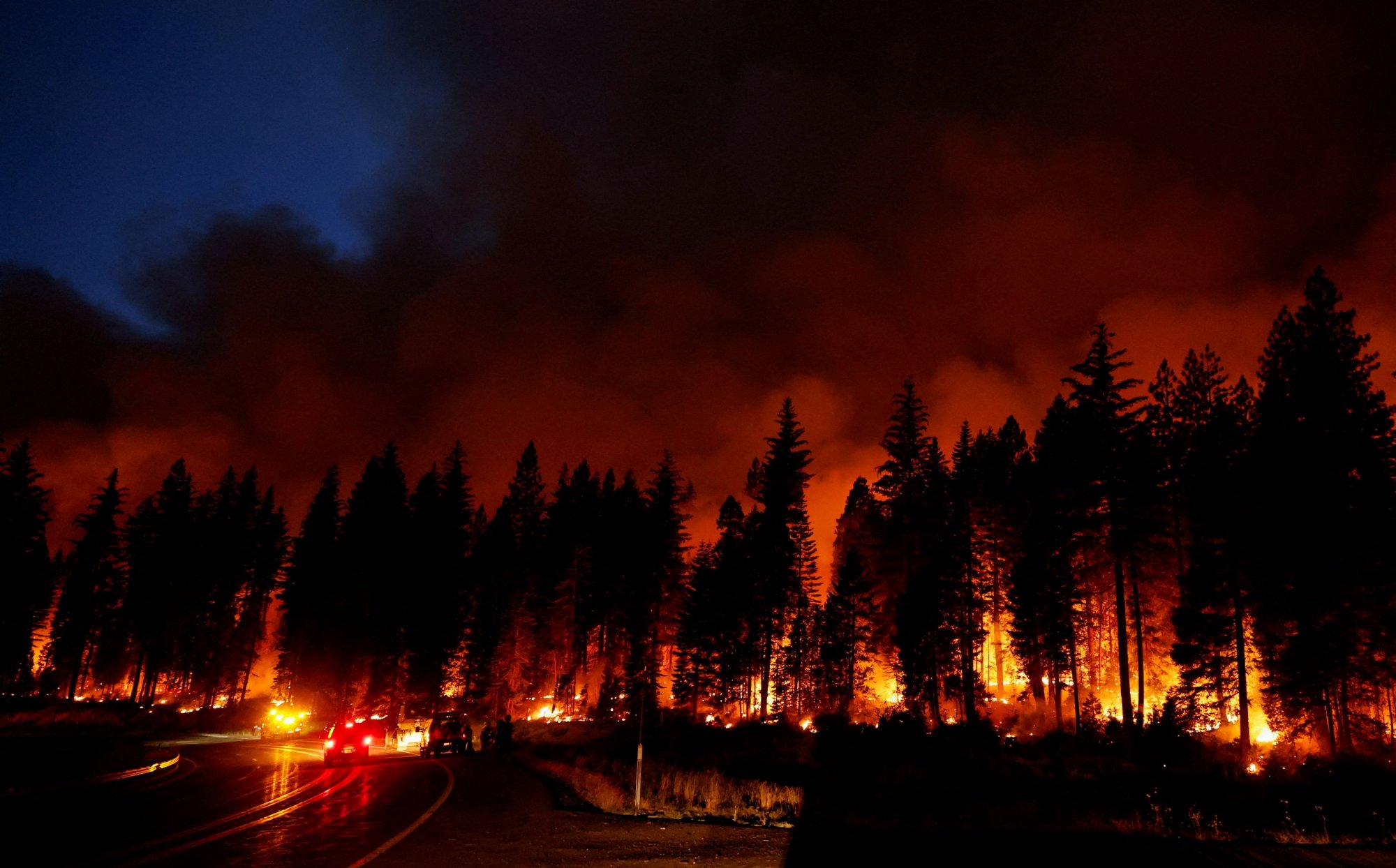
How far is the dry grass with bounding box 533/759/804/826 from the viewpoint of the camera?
17.1m

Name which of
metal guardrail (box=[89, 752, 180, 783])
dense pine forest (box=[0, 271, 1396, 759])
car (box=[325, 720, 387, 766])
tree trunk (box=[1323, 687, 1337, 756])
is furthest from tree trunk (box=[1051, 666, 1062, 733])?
metal guardrail (box=[89, 752, 180, 783])

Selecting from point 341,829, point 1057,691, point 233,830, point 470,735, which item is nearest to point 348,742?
point 470,735

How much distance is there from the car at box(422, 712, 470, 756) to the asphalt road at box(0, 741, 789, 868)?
47.5 ft

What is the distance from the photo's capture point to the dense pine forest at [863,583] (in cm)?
3447

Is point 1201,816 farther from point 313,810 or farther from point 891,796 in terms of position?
point 313,810

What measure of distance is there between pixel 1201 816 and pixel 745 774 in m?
18.4

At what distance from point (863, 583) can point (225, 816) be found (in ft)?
143

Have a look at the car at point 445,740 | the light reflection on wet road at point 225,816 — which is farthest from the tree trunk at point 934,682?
the light reflection on wet road at point 225,816

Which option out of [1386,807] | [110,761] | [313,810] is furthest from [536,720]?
[1386,807]

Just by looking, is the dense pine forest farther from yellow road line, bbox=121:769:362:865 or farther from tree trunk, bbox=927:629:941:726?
yellow road line, bbox=121:769:362:865

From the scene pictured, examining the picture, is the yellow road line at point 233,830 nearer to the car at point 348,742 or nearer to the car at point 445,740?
the car at point 348,742

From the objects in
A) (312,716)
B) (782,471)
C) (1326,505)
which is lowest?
(312,716)

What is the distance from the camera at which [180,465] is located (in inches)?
3014

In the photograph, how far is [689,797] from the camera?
1920cm
